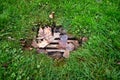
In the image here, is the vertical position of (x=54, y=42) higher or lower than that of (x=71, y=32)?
lower

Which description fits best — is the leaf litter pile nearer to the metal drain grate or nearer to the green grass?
the metal drain grate

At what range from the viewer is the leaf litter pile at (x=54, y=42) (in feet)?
13.8

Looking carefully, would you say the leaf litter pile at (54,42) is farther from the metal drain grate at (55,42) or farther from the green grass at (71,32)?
the green grass at (71,32)

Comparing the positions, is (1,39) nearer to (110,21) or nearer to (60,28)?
(60,28)

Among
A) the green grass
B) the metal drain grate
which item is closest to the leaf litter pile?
the metal drain grate

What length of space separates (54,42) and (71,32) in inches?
14.8

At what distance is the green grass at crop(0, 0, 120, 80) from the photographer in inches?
149

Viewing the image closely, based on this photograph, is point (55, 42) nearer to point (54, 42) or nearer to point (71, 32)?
point (54, 42)

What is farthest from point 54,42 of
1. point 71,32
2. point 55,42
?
point 71,32

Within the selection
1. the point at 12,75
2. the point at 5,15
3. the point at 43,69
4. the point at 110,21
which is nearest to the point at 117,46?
the point at 110,21

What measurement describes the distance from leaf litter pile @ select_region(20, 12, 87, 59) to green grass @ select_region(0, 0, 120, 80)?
0.12 metres

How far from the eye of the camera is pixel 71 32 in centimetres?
447

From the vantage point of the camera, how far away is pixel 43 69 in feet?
12.7

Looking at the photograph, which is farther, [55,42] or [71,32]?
[71,32]
